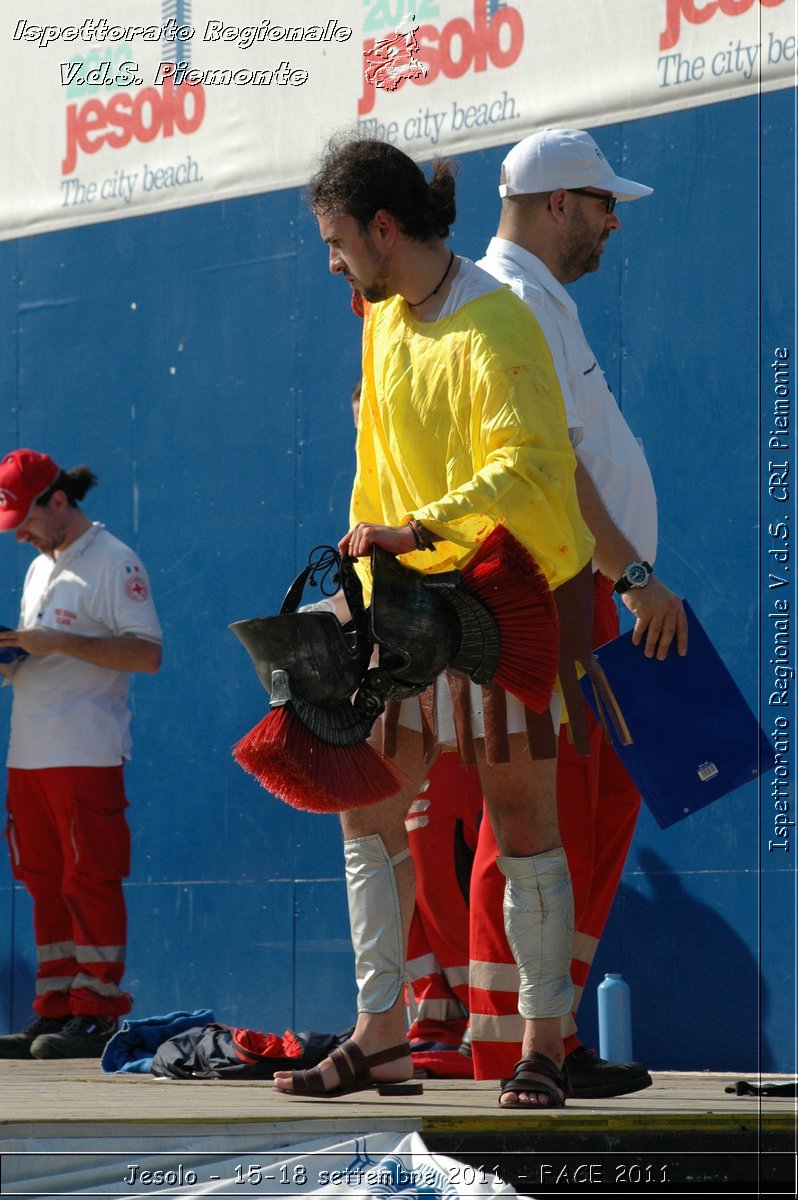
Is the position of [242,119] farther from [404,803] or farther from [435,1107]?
[435,1107]

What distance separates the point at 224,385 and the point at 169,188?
2.70 feet

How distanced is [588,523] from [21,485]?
112 inches

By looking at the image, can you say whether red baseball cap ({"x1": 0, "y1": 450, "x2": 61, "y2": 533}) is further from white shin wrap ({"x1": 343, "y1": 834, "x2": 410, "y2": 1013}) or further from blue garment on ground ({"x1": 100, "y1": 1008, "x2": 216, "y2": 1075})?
white shin wrap ({"x1": 343, "y1": 834, "x2": 410, "y2": 1013})

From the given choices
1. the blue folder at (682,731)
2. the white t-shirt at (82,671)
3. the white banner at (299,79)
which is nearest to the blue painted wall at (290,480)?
the white banner at (299,79)

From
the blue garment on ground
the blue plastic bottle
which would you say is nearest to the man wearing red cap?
the blue garment on ground

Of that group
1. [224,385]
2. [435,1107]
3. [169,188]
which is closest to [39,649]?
[224,385]

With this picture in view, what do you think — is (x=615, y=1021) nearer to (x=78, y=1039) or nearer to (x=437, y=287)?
(x=78, y=1039)

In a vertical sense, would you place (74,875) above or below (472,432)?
below

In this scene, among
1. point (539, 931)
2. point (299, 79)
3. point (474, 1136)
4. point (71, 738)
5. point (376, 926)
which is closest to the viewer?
point (474, 1136)

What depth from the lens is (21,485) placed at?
6.55 meters

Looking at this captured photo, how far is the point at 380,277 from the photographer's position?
3.86 meters

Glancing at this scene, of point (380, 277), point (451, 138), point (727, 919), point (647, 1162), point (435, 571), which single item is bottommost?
point (647, 1162)

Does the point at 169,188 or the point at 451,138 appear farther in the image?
the point at 169,188

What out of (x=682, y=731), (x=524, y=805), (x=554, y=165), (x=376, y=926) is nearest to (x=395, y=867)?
(x=376, y=926)
